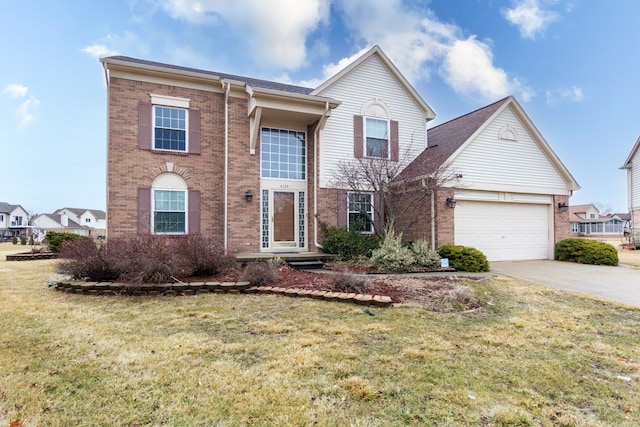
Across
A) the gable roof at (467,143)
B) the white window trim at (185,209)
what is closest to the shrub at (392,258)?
the gable roof at (467,143)

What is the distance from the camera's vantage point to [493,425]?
2.44m

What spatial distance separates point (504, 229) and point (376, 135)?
627 cm

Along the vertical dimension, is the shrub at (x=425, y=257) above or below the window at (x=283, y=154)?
below

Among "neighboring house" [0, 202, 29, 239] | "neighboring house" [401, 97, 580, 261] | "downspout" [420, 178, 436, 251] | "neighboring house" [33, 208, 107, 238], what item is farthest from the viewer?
"neighboring house" [33, 208, 107, 238]

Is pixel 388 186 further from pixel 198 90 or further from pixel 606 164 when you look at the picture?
pixel 606 164

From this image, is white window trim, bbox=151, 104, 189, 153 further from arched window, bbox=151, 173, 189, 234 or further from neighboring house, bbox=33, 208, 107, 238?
neighboring house, bbox=33, 208, 107, 238

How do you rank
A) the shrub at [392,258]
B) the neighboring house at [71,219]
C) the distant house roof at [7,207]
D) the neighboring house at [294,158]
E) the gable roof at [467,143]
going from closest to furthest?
the shrub at [392,258], the neighboring house at [294,158], the gable roof at [467,143], the distant house roof at [7,207], the neighboring house at [71,219]

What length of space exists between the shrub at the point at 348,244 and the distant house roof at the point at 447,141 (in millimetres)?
3063

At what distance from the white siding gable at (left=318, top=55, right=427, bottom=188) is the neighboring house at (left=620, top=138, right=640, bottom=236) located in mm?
18932

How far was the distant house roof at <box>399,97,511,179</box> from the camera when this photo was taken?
39.9 feet

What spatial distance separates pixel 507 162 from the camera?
12.7 meters

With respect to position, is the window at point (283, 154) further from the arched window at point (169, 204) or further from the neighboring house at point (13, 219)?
the neighboring house at point (13, 219)

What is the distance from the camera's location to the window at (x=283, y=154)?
12273 millimetres

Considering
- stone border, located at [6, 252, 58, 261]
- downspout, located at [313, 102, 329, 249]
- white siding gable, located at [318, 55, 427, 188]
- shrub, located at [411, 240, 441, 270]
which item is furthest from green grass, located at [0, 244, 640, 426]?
stone border, located at [6, 252, 58, 261]
